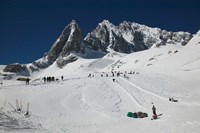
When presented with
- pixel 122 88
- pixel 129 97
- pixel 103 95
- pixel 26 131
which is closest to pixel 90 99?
pixel 103 95

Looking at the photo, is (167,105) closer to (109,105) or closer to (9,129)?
(109,105)

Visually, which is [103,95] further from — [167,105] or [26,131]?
[26,131]

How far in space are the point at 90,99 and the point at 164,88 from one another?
18428mm

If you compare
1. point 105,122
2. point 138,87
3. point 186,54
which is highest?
point 186,54

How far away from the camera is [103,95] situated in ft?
118

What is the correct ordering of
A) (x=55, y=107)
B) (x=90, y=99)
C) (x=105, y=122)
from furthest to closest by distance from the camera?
(x=90, y=99) < (x=55, y=107) < (x=105, y=122)

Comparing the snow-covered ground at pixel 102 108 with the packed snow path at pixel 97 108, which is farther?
the packed snow path at pixel 97 108

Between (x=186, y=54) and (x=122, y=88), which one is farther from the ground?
(x=186, y=54)

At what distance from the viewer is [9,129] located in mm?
15312

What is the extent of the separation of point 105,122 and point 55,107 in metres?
8.92

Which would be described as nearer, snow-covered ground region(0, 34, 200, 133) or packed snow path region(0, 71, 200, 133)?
snow-covered ground region(0, 34, 200, 133)

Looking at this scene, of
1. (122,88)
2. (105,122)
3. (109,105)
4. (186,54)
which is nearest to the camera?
(105,122)

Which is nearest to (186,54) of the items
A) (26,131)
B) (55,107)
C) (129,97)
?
(129,97)

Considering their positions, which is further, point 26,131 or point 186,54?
point 186,54
